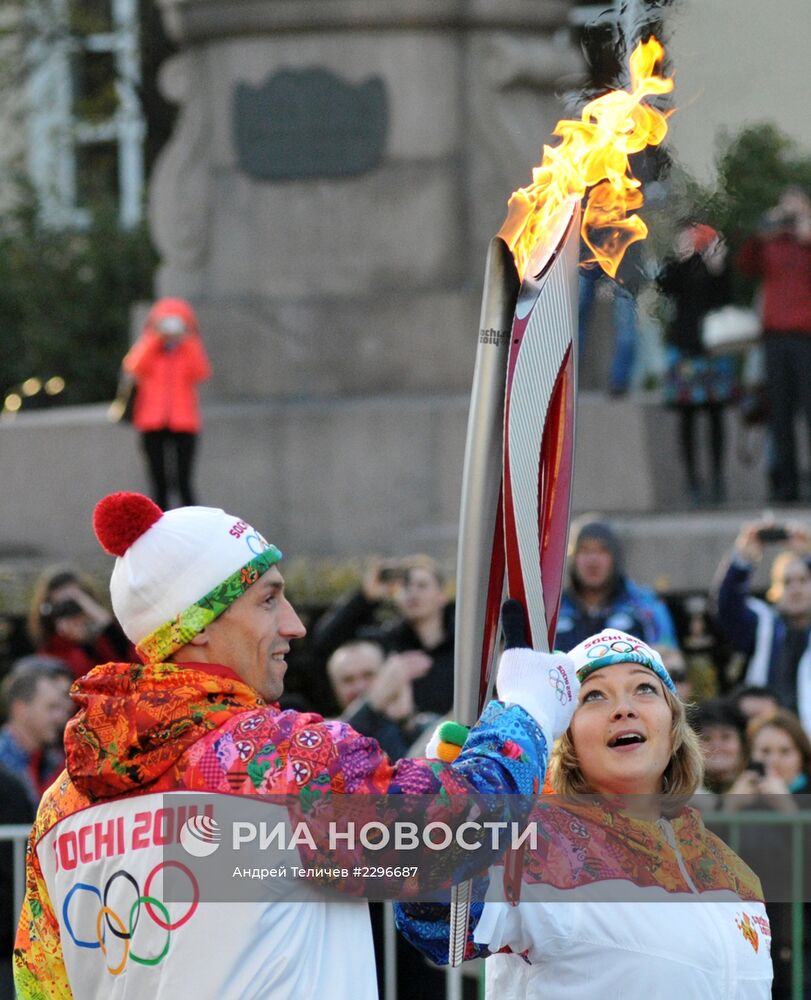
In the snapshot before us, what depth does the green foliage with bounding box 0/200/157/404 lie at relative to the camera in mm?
21891

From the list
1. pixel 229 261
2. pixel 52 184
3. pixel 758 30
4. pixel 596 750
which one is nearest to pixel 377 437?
pixel 229 261

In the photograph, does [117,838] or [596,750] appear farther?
[596,750]

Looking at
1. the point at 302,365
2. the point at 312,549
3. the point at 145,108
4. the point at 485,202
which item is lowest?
the point at 312,549

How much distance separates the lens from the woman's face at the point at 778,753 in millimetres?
6043

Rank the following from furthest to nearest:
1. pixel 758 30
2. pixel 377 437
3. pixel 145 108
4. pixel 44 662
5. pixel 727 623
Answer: pixel 145 108, pixel 377 437, pixel 758 30, pixel 727 623, pixel 44 662

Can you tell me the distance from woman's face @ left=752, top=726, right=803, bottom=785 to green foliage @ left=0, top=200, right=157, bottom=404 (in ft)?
53.2

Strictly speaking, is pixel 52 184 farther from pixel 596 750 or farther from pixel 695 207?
pixel 596 750

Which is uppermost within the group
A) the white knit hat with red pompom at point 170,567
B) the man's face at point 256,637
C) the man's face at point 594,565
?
the white knit hat with red pompom at point 170,567

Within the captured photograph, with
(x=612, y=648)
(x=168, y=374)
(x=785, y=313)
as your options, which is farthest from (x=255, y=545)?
(x=168, y=374)

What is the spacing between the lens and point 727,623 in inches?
297

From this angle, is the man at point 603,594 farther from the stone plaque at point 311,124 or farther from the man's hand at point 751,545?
the stone plaque at point 311,124

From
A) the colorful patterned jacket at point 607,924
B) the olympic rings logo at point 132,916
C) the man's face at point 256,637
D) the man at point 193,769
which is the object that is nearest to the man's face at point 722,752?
the colorful patterned jacket at point 607,924

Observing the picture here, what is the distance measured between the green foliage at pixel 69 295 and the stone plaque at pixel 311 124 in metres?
10.5

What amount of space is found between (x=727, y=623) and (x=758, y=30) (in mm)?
2471
